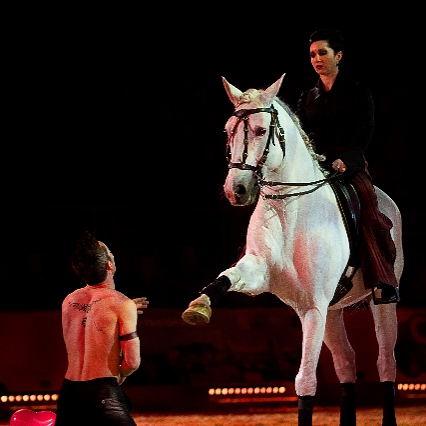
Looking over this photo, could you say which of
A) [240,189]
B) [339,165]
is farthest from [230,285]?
[339,165]

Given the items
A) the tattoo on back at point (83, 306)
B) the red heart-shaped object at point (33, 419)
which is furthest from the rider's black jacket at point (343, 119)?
the red heart-shaped object at point (33, 419)

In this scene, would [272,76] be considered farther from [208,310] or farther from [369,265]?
[208,310]

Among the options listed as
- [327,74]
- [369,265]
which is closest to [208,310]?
[369,265]

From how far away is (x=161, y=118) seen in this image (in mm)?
10398

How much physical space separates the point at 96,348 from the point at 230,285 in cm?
92

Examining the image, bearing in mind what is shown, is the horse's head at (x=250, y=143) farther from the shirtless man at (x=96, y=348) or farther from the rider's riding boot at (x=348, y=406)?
the rider's riding boot at (x=348, y=406)

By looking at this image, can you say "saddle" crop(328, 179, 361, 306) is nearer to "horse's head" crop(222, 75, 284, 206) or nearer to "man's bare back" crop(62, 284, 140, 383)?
"horse's head" crop(222, 75, 284, 206)

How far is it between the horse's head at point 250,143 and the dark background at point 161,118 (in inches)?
163

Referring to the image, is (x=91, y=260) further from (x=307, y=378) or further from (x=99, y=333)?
(x=307, y=378)

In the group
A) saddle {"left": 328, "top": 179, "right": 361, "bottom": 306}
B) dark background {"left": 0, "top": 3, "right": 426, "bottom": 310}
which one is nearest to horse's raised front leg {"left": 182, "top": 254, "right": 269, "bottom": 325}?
saddle {"left": 328, "top": 179, "right": 361, "bottom": 306}

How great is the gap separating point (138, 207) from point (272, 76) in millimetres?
2659

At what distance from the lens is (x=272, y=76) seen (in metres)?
10.8

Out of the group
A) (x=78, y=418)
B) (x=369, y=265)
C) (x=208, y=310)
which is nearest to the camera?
(x=78, y=418)

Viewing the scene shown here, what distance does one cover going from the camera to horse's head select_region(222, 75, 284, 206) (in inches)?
187
